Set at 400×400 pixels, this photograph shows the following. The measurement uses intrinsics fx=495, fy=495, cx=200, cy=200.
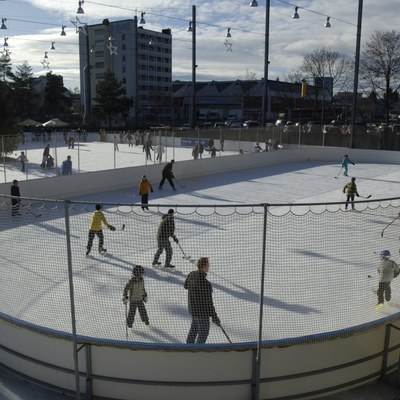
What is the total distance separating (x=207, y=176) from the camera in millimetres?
25688

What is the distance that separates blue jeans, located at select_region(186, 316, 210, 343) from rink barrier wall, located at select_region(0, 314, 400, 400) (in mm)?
373

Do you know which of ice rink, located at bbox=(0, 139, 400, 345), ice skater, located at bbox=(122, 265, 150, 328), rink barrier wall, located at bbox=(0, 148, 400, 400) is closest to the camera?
rink barrier wall, located at bbox=(0, 148, 400, 400)

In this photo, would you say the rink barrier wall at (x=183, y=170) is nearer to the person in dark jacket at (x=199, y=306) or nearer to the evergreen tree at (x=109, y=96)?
the person in dark jacket at (x=199, y=306)

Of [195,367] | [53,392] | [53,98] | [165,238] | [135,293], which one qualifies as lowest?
Answer: [53,392]

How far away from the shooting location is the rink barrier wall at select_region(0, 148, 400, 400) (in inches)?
225

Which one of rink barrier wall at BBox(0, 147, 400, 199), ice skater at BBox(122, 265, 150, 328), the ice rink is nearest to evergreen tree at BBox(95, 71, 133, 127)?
rink barrier wall at BBox(0, 147, 400, 199)

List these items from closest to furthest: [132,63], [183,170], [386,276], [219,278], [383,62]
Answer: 1. [386,276]
2. [219,278]
3. [183,170]
4. [383,62]
5. [132,63]

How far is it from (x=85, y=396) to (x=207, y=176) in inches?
795

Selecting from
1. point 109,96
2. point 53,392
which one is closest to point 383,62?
point 109,96

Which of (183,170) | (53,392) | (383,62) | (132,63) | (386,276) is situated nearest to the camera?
(53,392)

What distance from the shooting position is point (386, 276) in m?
7.09

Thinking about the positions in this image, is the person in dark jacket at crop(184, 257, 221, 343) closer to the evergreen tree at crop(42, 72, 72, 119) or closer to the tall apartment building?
the evergreen tree at crop(42, 72, 72, 119)

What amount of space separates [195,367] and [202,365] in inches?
3.3

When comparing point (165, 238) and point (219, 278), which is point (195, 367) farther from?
point (165, 238)
